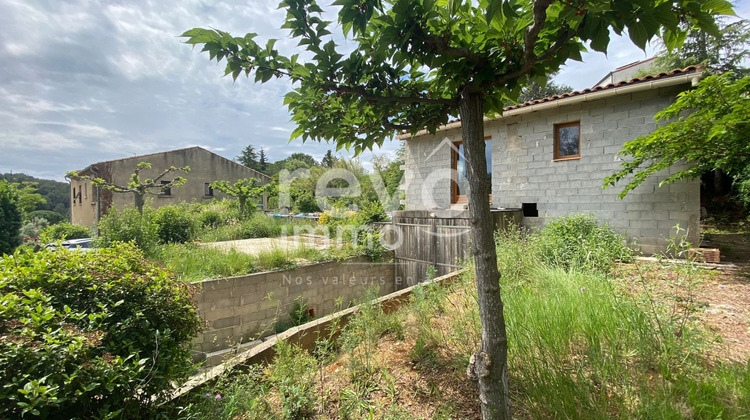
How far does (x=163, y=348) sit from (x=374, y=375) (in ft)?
4.54

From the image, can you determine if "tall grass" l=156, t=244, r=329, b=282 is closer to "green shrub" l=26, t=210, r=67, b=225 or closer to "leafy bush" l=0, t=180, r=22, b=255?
"leafy bush" l=0, t=180, r=22, b=255

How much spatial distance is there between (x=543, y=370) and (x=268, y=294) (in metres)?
4.72

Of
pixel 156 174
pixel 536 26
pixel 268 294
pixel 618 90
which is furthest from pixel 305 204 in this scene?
pixel 536 26

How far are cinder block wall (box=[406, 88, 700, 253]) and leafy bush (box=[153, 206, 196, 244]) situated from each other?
28.9ft

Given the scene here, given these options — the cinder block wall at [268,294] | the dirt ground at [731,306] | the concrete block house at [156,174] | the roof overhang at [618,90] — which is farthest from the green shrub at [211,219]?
the dirt ground at [731,306]

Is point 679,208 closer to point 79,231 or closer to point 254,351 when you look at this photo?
point 254,351

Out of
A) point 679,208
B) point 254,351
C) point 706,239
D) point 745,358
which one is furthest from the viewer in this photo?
point 706,239

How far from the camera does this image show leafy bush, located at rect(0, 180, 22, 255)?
348 inches

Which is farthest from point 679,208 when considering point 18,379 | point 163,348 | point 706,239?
point 18,379

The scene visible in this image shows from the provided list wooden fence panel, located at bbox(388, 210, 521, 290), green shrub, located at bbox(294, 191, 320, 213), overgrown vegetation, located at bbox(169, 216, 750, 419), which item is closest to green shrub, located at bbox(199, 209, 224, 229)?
wooden fence panel, located at bbox(388, 210, 521, 290)

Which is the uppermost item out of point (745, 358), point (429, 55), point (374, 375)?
point (429, 55)

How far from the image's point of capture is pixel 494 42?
4.58 ft

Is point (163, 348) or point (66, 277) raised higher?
point (66, 277)

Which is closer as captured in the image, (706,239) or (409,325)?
(409,325)
